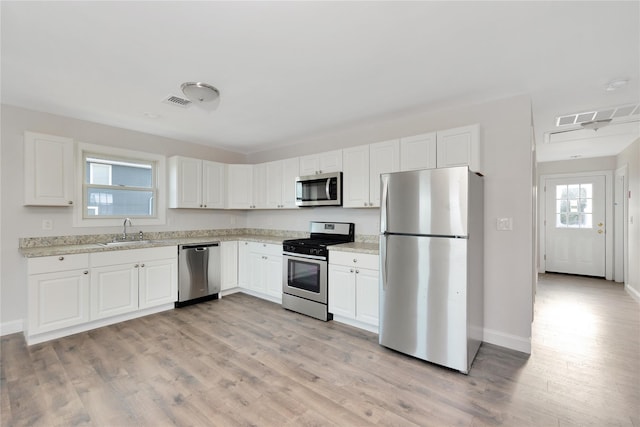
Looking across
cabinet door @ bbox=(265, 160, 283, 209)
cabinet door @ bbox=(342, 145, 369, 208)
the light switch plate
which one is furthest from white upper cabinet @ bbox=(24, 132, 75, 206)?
the light switch plate

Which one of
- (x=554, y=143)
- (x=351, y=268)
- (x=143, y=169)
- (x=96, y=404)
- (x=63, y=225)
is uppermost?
(x=554, y=143)

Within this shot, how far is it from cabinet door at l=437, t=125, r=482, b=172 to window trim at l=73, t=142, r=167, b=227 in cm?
379

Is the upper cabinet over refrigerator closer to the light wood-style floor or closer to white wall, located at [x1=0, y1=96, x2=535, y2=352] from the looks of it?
white wall, located at [x1=0, y1=96, x2=535, y2=352]

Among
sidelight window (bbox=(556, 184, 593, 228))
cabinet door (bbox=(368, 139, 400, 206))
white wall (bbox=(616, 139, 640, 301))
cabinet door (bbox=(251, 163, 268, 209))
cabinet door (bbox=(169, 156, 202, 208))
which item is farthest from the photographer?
sidelight window (bbox=(556, 184, 593, 228))

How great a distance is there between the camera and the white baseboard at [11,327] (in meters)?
2.98

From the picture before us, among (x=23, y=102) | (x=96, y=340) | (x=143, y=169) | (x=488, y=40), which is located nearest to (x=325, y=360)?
(x=96, y=340)

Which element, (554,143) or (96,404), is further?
(554,143)

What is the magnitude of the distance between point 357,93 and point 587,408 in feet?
9.63

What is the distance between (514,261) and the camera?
8.96ft

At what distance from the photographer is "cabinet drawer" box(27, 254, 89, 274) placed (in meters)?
2.77

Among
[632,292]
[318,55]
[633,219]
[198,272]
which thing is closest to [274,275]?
[198,272]

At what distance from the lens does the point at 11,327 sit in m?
3.03

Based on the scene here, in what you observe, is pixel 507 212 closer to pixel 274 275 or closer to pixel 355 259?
pixel 355 259

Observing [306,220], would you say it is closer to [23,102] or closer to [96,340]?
[96,340]
